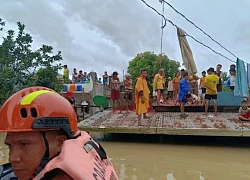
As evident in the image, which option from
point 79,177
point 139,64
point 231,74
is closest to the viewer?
point 79,177

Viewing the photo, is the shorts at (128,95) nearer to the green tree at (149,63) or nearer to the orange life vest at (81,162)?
the orange life vest at (81,162)

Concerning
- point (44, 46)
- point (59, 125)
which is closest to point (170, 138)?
point (44, 46)

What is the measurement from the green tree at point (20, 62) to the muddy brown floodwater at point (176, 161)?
4201mm

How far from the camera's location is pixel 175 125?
8656 millimetres

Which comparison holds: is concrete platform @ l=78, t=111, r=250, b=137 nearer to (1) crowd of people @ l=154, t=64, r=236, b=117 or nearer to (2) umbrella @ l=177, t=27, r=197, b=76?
(1) crowd of people @ l=154, t=64, r=236, b=117

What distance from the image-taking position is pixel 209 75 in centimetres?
946

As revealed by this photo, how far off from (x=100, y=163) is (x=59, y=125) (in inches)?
9.6

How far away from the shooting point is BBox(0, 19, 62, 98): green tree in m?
12.2

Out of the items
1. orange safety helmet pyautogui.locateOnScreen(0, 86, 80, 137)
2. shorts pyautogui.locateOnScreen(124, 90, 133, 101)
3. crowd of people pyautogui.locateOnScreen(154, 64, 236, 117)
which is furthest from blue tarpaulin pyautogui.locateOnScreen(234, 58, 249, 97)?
orange safety helmet pyautogui.locateOnScreen(0, 86, 80, 137)

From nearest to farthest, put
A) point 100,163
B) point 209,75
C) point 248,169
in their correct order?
point 100,163 → point 248,169 → point 209,75

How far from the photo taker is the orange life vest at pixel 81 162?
971 mm

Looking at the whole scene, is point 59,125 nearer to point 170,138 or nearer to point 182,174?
point 182,174

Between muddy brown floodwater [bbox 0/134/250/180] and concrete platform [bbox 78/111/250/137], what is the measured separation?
0.41 m

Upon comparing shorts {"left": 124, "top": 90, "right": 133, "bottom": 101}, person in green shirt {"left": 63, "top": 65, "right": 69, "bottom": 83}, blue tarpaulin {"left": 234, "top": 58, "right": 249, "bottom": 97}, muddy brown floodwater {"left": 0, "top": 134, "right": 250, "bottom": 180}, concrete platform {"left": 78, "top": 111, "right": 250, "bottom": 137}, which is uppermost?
person in green shirt {"left": 63, "top": 65, "right": 69, "bottom": 83}
